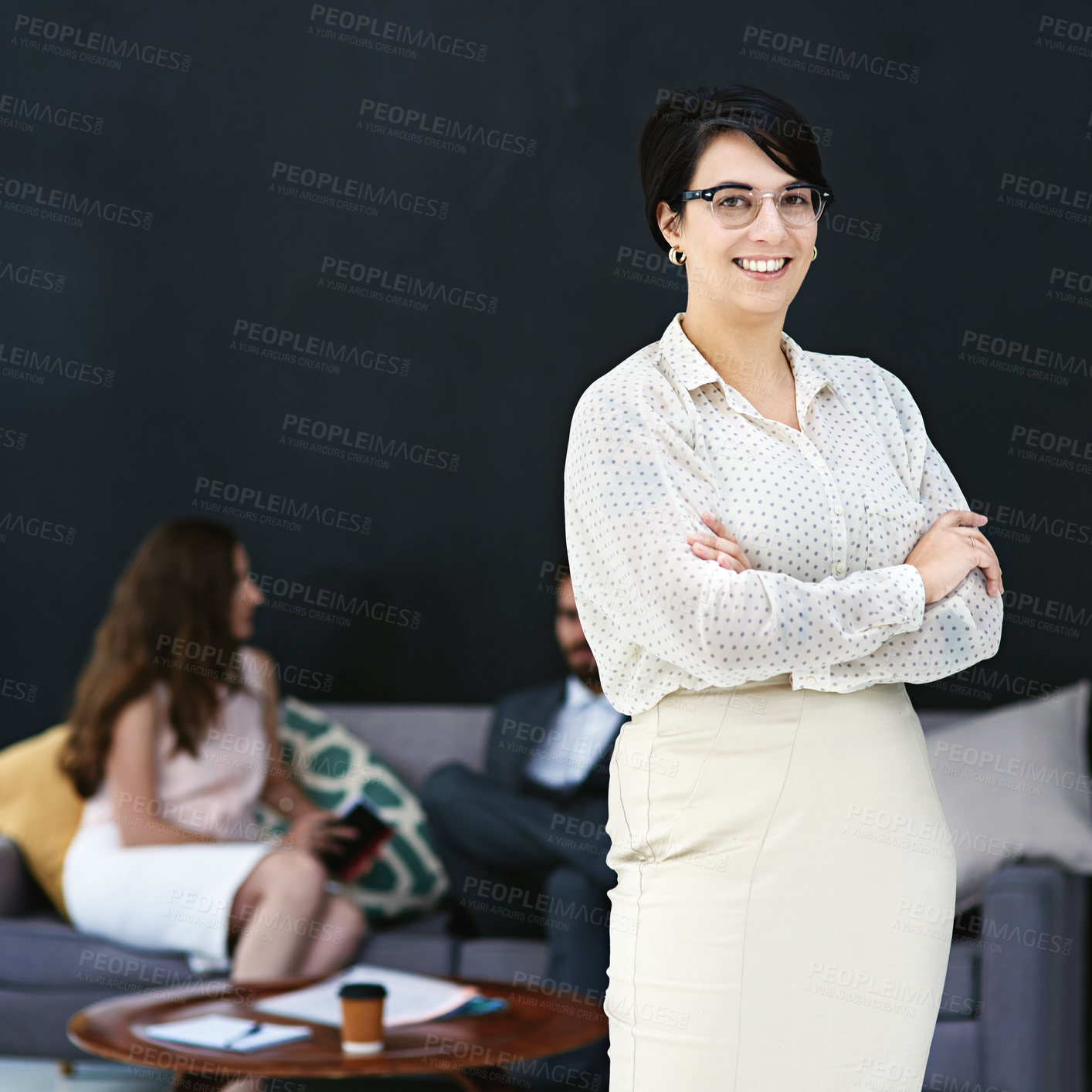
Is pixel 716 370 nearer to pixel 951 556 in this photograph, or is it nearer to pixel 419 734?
pixel 951 556

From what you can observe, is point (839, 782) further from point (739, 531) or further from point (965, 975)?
point (965, 975)

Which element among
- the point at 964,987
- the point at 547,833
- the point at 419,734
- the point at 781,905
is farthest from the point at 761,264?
the point at 419,734

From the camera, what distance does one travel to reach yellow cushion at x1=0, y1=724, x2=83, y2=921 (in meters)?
3.46

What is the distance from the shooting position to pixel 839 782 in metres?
1.40

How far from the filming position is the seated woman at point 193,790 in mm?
3174

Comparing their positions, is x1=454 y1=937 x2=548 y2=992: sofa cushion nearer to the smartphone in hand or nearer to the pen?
the smartphone in hand

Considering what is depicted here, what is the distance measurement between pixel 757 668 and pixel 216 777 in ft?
7.99

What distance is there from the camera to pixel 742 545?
4.80 ft

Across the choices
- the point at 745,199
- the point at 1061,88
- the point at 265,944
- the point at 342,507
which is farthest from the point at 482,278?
the point at 745,199

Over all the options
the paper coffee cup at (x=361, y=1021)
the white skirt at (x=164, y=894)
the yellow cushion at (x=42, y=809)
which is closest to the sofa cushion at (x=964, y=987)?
the paper coffee cup at (x=361, y=1021)

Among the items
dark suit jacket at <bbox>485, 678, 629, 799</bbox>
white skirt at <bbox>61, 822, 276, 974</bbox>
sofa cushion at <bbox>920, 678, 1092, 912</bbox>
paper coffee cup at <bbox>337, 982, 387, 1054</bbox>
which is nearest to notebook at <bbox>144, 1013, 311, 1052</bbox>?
paper coffee cup at <bbox>337, 982, 387, 1054</bbox>

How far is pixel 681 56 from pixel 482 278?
2.92ft

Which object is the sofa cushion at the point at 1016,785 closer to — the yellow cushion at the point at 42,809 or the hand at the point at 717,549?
the hand at the point at 717,549

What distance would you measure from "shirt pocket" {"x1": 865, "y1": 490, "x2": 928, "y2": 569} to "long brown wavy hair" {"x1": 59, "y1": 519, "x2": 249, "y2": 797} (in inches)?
92.9
